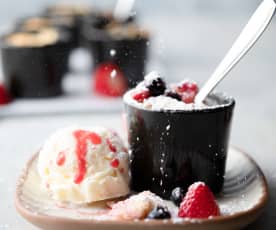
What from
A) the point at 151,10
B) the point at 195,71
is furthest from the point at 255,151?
the point at 151,10

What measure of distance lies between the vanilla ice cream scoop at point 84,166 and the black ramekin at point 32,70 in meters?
1.06

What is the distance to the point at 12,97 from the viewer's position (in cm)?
237

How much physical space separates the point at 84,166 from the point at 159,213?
0.24 m

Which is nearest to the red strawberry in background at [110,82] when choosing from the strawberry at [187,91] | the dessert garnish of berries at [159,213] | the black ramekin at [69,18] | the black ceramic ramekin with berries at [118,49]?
the black ceramic ramekin with berries at [118,49]

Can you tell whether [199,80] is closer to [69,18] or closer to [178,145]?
[69,18]

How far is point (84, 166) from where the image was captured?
127 cm

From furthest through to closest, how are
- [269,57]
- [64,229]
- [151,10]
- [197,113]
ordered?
[151,10] < [269,57] < [197,113] < [64,229]

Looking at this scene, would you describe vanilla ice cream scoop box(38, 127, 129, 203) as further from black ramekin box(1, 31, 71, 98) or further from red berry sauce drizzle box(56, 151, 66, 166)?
black ramekin box(1, 31, 71, 98)

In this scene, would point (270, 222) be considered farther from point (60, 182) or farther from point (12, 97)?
point (12, 97)

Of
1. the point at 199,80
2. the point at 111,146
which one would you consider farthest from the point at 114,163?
the point at 199,80

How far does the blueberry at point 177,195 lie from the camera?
120cm

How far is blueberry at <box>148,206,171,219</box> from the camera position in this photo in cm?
109

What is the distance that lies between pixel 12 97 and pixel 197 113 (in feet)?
4.32

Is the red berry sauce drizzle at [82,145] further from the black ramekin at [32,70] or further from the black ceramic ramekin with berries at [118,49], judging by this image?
the black ramekin at [32,70]
